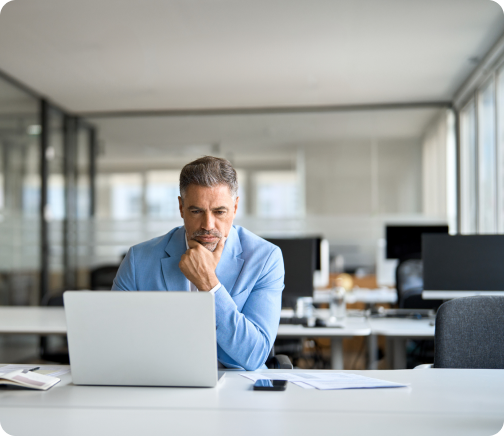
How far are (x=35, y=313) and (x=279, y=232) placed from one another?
381 cm

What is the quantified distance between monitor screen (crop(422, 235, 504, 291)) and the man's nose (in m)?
1.75

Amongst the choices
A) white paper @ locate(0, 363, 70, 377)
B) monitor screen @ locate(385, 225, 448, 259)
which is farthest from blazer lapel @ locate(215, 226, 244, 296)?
monitor screen @ locate(385, 225, 448, 259)

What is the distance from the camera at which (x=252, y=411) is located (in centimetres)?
120

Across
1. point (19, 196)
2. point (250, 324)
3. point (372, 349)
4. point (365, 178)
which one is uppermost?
point (365, 178)

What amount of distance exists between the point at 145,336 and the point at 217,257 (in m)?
0.51

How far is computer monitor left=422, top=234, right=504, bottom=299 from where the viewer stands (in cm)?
307

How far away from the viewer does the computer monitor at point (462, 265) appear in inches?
121

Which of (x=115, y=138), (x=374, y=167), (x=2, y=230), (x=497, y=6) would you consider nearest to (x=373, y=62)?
(x=497, y=6)

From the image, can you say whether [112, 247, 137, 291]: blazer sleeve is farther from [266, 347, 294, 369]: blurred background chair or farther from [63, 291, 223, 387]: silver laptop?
[266, 347, 294, 369]: blurred background chair

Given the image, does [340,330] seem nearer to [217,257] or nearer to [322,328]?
[322,328]

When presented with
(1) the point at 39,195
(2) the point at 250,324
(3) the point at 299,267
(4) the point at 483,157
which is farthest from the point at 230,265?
(1) the point at 39,195

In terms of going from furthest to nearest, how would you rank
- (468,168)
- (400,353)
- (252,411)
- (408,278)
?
(468,168), (408,278), (400,353), (252,411)

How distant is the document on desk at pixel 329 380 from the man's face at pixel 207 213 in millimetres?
477

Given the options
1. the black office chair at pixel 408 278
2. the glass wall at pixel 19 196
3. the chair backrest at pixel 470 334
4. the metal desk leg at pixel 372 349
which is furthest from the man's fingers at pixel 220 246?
the glass wall at pixel 19 196
